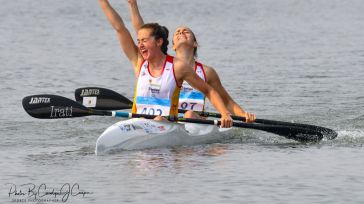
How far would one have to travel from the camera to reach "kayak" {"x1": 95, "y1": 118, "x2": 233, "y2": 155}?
16234 mm

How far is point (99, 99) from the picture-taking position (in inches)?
753

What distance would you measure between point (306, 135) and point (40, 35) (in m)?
26.9

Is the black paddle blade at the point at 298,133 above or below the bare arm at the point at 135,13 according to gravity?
below

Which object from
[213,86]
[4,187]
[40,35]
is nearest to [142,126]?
[213,86]

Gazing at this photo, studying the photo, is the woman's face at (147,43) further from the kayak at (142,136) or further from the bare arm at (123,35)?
the kayak at (142,136)

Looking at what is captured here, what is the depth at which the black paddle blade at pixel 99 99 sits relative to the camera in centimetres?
1903

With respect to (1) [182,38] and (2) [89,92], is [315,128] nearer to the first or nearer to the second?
(1) [182,38]

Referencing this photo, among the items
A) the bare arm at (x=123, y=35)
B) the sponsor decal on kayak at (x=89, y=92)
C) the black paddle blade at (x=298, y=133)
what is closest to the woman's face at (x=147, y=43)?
the bare arm at (x=123, y=35)

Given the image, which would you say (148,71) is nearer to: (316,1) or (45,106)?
(45,106)

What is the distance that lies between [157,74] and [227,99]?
158 cm

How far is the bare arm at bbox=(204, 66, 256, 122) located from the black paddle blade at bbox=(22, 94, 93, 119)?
237 centimetres

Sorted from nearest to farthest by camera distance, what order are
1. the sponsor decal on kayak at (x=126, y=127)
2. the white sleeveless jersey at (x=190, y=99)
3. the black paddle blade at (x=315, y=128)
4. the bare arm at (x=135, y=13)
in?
the sponsor decal on kayak at (x=126, y=127), the bare arm at (x=135, y=13), the black paddle blade at (x=315, y=128), the white sleeveless jersey at (x=190, y=99)

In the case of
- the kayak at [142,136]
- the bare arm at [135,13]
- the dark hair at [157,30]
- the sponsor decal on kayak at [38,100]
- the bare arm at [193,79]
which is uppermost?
the bare arm at [135,13]

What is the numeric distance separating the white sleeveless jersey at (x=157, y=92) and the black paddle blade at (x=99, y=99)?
220 centimetres
